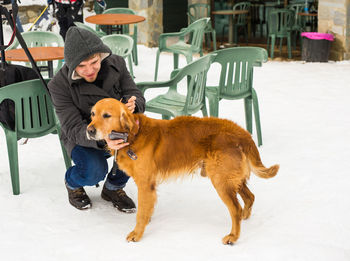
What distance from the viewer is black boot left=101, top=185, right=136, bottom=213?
320 cm

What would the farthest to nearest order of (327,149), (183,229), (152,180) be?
(327,149) < (183,229) < (152,180)

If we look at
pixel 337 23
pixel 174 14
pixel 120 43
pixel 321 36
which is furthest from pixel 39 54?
pixel 174 14

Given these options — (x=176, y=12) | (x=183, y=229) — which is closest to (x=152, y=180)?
(x=183, y=229)

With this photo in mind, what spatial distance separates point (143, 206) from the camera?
274 centimetres

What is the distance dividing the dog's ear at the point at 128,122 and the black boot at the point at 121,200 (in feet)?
2.43

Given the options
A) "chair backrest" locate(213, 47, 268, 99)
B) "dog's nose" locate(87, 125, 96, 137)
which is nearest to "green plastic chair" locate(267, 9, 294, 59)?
"chair backrest" locate(213, 47, 268, 99)

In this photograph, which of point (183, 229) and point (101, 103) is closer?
point (101, 103)

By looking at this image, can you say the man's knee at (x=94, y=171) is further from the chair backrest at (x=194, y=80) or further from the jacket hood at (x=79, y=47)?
the chair backrest at (x=194, y=80)

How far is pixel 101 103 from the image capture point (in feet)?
8.31

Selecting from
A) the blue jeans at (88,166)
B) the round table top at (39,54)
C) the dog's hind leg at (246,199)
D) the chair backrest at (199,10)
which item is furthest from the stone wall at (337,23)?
the blue jeans at (88,166)

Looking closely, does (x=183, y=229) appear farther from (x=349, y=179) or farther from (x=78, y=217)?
(x=349, y=179)

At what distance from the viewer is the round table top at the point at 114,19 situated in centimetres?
719

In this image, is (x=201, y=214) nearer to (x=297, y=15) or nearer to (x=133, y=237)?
(x=133, y=237)

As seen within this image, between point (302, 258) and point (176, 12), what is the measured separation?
8.39 meters
